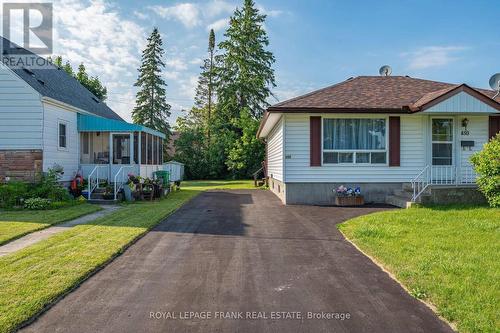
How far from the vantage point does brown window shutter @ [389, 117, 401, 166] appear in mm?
13398

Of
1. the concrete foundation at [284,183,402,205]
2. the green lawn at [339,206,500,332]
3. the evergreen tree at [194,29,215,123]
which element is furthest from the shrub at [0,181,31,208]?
the evergreen tree at [194,29,215,123]

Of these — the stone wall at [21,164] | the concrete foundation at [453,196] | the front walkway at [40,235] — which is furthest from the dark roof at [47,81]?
the concrete foundation at [453,196]

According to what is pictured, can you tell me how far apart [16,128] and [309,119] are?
10.6m

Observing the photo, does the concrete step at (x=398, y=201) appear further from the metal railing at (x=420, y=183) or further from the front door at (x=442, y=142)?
the front door at (x=442, y=142)

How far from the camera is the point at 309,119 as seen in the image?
43.6 ft

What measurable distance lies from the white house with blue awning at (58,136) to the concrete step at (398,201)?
10209 mm

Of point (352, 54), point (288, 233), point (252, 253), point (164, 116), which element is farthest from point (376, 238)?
point (164, 116)

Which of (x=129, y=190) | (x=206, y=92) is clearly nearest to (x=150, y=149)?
(x=129, y=190)

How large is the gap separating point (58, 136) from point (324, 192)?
1054cm

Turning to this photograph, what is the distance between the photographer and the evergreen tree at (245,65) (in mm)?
37906

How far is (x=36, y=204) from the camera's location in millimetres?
12180

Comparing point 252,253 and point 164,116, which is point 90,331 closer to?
point 252,253

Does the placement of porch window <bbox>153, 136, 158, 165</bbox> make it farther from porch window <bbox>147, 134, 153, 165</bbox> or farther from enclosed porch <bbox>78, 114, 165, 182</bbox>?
enclosed porch <bbox>78, 114, 165, 182</bbox>

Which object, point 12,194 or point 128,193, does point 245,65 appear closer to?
point 128,193
